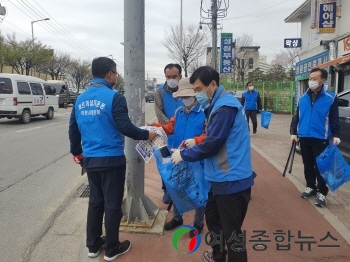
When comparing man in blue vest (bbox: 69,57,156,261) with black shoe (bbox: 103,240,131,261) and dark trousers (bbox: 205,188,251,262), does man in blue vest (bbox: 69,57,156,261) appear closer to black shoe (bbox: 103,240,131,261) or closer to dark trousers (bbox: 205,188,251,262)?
black shoe (bbox: 103,240,131,261)

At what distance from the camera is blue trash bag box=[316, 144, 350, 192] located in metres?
3.81

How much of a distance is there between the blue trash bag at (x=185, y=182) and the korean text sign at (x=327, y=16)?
12.2 metres

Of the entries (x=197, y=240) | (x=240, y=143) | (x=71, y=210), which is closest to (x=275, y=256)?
(x=197, y=240)

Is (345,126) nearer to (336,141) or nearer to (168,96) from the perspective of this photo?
(336,141)

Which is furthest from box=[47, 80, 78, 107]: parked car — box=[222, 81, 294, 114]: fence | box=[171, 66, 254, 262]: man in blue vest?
box=[171, 66, 254, 262]: man in blue vest

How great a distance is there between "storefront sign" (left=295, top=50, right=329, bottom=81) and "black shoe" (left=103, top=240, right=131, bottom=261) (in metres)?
13.5

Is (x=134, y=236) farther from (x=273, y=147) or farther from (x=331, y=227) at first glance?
(x=273, y=147)

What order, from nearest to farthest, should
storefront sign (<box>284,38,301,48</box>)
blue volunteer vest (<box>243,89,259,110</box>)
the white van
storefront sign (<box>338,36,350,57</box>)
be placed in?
1. blue volunteer vest (<box>243,89,259,110</box>)
2. storefront sign (<box>338,36,350,57</box>)
3. the white van
4. storefront sign (<box>284,38,301,48</box>)

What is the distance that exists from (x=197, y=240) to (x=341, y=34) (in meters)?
12.4

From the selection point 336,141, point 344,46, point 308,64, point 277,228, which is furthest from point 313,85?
point 308,64

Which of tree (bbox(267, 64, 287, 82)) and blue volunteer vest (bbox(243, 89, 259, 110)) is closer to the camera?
blue volunteer vest (bbox(243, 89, 259, 110))

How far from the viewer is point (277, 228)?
3.46m

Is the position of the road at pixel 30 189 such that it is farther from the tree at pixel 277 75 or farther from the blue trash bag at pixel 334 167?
the tree at pixel 277 75

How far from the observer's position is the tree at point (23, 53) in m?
28.0
